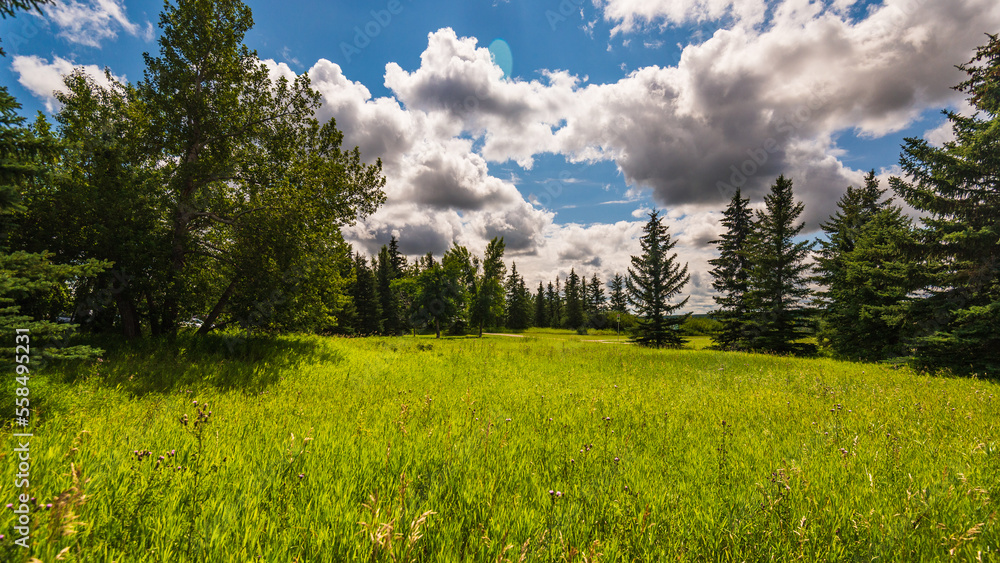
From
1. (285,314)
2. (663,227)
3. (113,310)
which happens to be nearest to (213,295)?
(113,310)

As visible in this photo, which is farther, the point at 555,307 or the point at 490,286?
the point at 555,307

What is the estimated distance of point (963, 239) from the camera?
37.4 ft

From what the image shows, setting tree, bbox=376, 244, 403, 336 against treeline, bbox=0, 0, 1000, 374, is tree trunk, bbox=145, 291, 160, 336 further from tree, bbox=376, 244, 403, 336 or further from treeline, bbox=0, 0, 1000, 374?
tree, bbox=376, 244, 403, 336

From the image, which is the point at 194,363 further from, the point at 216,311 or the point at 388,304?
the point at 388,304

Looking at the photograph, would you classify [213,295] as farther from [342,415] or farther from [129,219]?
[342,415]

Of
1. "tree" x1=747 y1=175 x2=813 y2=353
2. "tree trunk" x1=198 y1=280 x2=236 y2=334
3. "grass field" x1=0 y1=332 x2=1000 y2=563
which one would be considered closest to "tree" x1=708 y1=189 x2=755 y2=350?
"tree" x1=747 y1=175 x2=813 y2=353

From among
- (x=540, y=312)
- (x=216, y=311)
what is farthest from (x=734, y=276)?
(x=540, y=312)

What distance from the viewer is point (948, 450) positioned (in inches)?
148

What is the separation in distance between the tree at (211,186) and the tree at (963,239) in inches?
851

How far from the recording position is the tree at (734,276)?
2642 centimetres

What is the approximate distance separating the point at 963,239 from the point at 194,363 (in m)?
24.4

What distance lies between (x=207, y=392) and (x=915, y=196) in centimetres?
2414

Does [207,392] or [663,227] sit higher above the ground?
[663,227]

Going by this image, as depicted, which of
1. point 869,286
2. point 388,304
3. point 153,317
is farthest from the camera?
point 388,304
